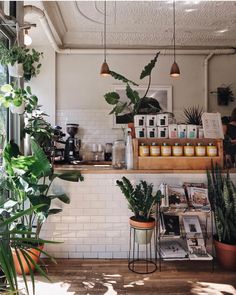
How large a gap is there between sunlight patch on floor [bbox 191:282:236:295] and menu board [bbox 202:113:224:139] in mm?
1406

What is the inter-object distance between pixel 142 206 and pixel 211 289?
901mm

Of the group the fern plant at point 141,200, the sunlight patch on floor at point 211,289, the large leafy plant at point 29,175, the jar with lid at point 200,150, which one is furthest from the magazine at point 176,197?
the large leafy plant at point 29,175

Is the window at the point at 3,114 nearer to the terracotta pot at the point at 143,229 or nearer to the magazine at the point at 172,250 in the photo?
the terracotta pot at the point at 143,229

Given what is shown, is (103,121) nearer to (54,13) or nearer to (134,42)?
(134,42)

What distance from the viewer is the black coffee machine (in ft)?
16.5

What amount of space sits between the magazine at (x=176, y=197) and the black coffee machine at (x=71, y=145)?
260 cm

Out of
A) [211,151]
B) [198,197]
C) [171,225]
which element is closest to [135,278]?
[171,225]

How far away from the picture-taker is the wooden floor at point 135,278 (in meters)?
2.31

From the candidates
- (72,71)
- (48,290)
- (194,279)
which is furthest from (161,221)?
(72,71)

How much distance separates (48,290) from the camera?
2.32m

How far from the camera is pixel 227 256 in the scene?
2660mm

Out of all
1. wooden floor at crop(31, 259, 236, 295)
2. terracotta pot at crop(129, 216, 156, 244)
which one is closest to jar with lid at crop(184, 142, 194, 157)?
terracotta pot at crop(129, 216, 156, 244)

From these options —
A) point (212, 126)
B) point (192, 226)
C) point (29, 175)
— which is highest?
point (212, 126)

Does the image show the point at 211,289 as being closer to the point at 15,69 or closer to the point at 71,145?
the point at 15,69
